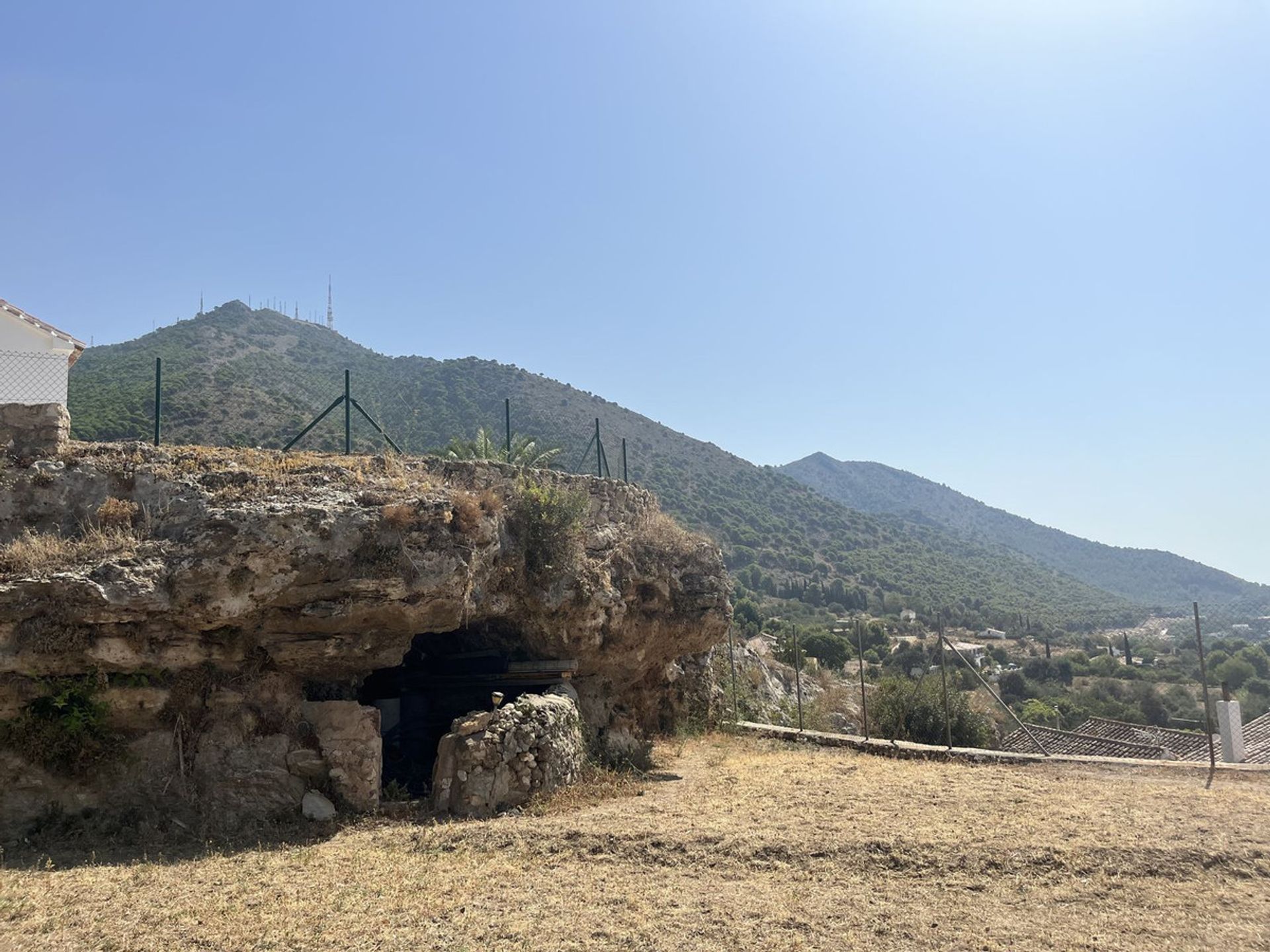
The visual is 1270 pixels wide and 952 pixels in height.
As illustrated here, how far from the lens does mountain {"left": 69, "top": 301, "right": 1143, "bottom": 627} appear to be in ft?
116

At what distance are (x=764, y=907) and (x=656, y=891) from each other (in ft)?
3.66

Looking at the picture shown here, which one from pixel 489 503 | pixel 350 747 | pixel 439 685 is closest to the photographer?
pixel 350 747

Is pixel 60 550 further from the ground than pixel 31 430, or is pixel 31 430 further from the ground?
pixel 31 430

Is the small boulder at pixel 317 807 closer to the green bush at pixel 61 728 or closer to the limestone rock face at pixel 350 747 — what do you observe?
the limestone rock face at pixel 350 747

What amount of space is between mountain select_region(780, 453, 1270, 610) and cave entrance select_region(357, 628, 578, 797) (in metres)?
98.8

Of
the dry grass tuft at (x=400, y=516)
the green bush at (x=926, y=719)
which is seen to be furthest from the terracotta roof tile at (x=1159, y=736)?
the dry grass tuft at (x=400, y=516)

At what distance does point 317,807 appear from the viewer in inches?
435

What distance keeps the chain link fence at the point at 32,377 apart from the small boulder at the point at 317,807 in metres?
8.66

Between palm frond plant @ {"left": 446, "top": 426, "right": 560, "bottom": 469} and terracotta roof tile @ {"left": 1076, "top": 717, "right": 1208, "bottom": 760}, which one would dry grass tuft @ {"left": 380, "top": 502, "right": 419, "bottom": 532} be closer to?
palm frond plant @ {"left": 446, "top": 426, "right": 560, "bottom": 469}

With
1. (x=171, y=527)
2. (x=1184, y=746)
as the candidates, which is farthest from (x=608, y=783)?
(x=1184, y=746)

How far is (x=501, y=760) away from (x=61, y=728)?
5436 mm

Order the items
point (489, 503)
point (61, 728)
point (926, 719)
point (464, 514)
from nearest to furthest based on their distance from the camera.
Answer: point (61, 728), point (464, 514), point (489, 503), point (926, 719)

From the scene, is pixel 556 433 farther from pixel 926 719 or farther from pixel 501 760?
pixel 501 760

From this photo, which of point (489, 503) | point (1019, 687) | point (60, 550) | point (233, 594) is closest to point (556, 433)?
point (1019, 687)
